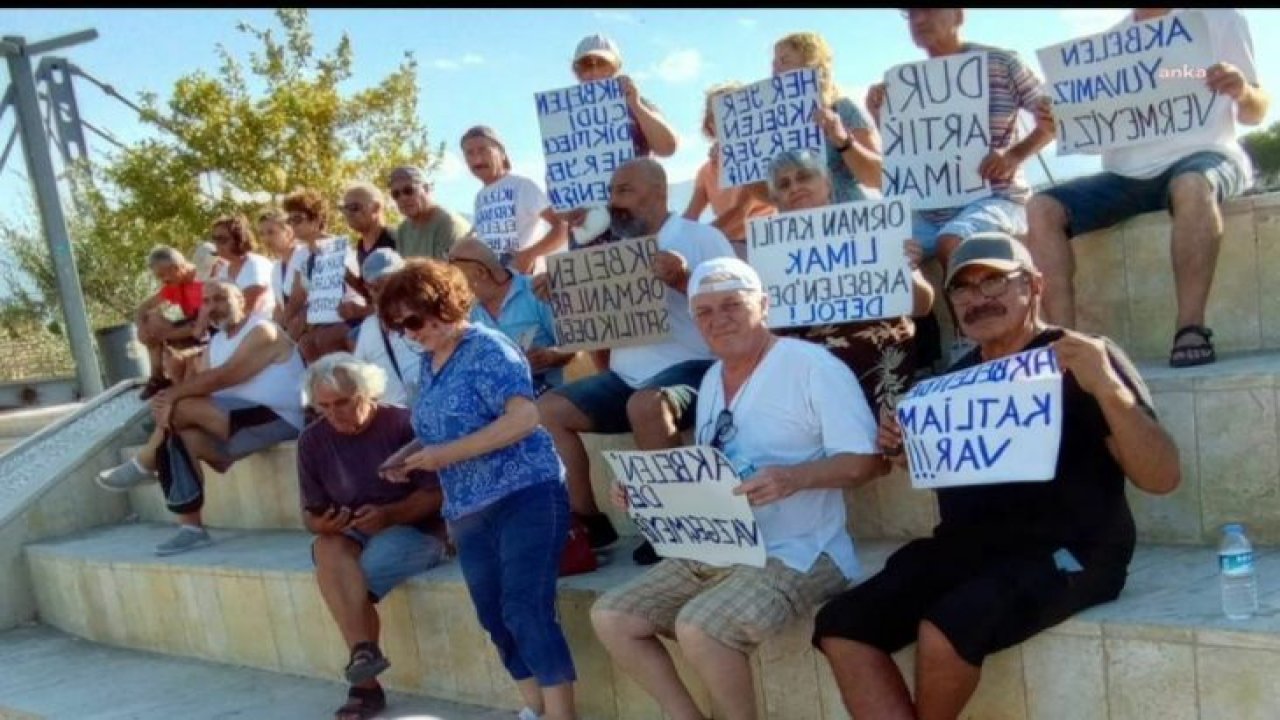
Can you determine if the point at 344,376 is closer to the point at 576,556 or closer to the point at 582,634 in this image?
the point at 576,556

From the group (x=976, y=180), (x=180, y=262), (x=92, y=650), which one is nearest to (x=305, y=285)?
(x=180, y=262)

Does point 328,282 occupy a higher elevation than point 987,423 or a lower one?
higher

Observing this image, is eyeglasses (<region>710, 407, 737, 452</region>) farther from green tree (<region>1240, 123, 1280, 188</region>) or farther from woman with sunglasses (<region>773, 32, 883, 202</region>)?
green tree (<region>1240, 123, 1280, 188</region>)

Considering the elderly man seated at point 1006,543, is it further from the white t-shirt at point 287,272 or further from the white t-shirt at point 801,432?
the white t-shirt at point 287,272

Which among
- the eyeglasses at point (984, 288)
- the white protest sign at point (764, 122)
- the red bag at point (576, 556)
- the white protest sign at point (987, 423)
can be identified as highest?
the white protest sign at point (764, 122)

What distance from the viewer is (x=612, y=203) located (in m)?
5.21

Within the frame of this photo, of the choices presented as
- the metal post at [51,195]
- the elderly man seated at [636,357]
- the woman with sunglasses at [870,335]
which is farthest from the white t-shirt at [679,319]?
the metal post at [51,195]

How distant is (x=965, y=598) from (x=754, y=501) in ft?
2.27

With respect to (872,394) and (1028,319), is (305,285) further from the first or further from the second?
(1028,319)

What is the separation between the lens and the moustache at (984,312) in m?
3.37

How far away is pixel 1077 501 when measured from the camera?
3.29m

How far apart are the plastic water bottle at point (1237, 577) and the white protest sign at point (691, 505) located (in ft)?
4.00

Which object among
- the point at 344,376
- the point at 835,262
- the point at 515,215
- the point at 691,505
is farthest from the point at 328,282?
the point at 691,505

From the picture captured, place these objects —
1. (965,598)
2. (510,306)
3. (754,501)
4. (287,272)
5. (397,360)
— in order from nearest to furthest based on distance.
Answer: (965,598), (754,501), (510,306), (397,360), (287,272)
